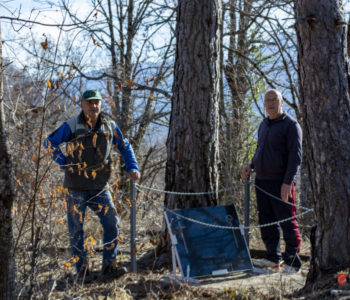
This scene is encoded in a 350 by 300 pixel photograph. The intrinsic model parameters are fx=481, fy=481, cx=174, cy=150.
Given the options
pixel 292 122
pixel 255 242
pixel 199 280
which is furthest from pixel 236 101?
pixel 199 280

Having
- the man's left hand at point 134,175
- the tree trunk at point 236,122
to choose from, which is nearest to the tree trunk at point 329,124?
the man's left hand at point 134,175

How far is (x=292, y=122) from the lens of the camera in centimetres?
530

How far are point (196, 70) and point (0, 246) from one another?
3508 millimetres

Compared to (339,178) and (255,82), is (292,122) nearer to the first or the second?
(339,178)

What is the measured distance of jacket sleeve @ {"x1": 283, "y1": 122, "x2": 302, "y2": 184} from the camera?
5.15 meters

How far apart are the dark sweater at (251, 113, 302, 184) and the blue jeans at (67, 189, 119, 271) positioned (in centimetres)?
176

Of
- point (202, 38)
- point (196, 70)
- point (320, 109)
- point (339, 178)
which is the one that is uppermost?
point (202, 38)

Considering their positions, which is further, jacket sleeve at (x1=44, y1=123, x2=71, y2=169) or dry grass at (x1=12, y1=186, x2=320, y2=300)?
jacket sleeve at (x1=44, y1=123, x2=71, y2=169)

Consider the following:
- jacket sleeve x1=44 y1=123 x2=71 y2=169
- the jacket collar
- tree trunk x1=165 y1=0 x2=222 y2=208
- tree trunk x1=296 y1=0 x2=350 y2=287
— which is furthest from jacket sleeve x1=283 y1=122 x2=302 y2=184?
jacket sleeve x1=44 y1=123 x2=71 y2=169

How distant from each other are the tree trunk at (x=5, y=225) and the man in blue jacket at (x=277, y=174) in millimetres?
3025

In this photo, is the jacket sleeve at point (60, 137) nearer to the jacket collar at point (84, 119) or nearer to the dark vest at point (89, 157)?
the dark vest at point (89, 157)

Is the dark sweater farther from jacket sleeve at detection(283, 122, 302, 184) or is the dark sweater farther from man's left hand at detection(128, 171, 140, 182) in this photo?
man's left hand at detection(128, 171, 140, 182)

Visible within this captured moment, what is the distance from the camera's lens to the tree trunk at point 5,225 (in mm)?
2996

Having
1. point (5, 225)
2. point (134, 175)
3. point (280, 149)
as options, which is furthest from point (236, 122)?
point (5, 225)
